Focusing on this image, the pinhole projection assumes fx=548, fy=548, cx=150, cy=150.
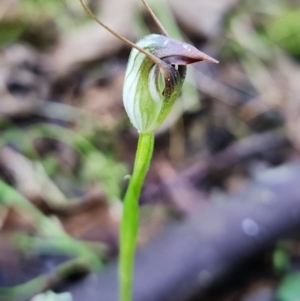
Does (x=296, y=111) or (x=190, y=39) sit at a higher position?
(x=190, y=39)

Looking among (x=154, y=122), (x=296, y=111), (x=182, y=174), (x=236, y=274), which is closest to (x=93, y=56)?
(x=182, y=174)

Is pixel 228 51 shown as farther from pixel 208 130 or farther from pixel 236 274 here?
pixel 236 274

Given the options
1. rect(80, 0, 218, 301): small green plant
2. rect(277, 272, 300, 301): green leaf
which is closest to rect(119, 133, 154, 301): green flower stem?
rect(80, 0, 218, 301): small green plant

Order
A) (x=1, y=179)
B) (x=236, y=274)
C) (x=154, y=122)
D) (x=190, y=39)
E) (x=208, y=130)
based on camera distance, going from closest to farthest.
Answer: (x=154, y=122), (x=236, y=274), (x=1, y=179), (x=208, y=130), (x=190, y=39)

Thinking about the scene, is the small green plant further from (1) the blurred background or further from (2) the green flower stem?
(1) the blurred background

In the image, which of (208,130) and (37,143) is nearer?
(37,143)

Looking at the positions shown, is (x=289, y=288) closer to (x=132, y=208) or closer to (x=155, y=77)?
(x=132, y=208)

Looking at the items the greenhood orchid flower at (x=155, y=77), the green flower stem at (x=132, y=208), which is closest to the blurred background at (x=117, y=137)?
the green flower stem at (x=132, y=208)
